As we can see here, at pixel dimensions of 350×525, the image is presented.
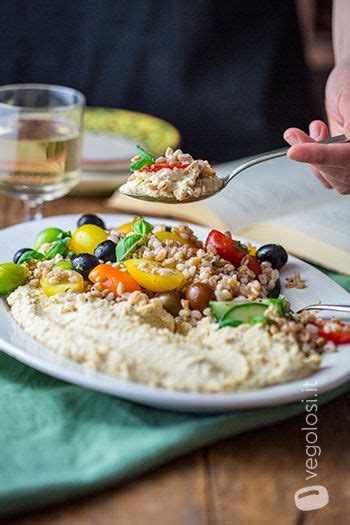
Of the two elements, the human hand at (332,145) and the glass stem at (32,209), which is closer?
the human hand at (332,145)

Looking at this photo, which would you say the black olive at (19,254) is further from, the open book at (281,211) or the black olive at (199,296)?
the open book at (281,211)

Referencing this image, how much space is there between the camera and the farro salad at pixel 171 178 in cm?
193

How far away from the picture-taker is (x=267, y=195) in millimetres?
2715

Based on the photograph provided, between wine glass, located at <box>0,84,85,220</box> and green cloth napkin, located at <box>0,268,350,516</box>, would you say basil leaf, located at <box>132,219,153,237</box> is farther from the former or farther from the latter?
wine glass, located at <box>0,84,85,220</box>

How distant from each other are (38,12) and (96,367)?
3.13 meters

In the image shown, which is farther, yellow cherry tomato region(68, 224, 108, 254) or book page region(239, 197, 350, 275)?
book page region(239, 197, 350, 275)

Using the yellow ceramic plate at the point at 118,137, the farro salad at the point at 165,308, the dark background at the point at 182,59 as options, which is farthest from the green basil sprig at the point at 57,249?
the dark background at the point at 182,59

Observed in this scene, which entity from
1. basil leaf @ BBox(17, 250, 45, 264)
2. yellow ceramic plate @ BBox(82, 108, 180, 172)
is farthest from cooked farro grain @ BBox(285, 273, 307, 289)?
yellow ceramic plate @ BBox(82, 108, 180, 172)

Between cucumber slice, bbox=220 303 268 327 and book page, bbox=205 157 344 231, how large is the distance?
0.86 meters

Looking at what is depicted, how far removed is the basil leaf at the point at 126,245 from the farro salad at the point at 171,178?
111mm

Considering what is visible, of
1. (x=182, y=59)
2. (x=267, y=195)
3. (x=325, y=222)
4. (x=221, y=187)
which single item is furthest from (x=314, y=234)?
(x=182, y=59)

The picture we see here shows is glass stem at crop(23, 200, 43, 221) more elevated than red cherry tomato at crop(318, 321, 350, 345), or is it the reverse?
red cherry tomato at crop(318, 321, 350, 345)

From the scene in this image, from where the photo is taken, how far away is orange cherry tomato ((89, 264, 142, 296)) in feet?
5.84

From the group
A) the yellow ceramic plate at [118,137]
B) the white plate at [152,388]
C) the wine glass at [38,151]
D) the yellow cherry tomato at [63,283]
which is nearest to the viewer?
the white plate at [152,388]
